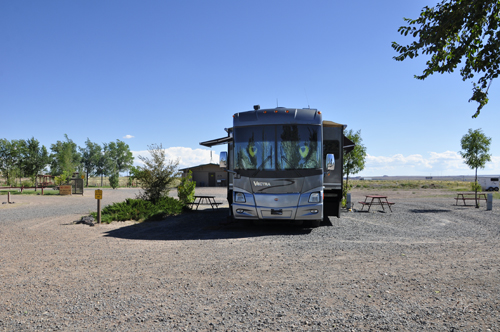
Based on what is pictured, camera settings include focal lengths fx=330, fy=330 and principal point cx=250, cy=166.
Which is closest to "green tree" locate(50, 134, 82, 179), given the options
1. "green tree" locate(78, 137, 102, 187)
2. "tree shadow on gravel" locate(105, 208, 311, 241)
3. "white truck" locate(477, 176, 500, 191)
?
"green tree" locate(78, 137, 102, 187)

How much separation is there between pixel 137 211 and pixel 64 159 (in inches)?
1910

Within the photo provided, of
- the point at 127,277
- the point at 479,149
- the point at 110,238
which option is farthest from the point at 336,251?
the point at 479,149

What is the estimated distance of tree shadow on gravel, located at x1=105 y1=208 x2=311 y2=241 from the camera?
8172 mm

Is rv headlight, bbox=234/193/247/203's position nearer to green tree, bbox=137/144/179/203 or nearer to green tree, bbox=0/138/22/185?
green tree, bbox=137/144/179/203

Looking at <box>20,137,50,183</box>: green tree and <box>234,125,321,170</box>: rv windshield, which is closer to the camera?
<box>234,125,321,170</box>: rv windshield

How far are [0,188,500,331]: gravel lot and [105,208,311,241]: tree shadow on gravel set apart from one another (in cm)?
14

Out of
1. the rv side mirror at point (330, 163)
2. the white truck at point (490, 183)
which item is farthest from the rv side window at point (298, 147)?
the white truck at point (490, 183)

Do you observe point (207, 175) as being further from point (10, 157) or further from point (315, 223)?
point (315, 223)

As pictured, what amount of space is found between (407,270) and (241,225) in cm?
557

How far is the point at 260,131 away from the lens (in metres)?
8.52

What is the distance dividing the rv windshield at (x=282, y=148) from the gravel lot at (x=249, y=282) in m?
1.79

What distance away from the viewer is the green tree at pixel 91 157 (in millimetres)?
72812

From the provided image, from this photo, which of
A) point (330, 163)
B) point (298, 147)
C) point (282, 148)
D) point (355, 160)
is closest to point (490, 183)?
point (355, 160)

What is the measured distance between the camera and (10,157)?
43.6 m
